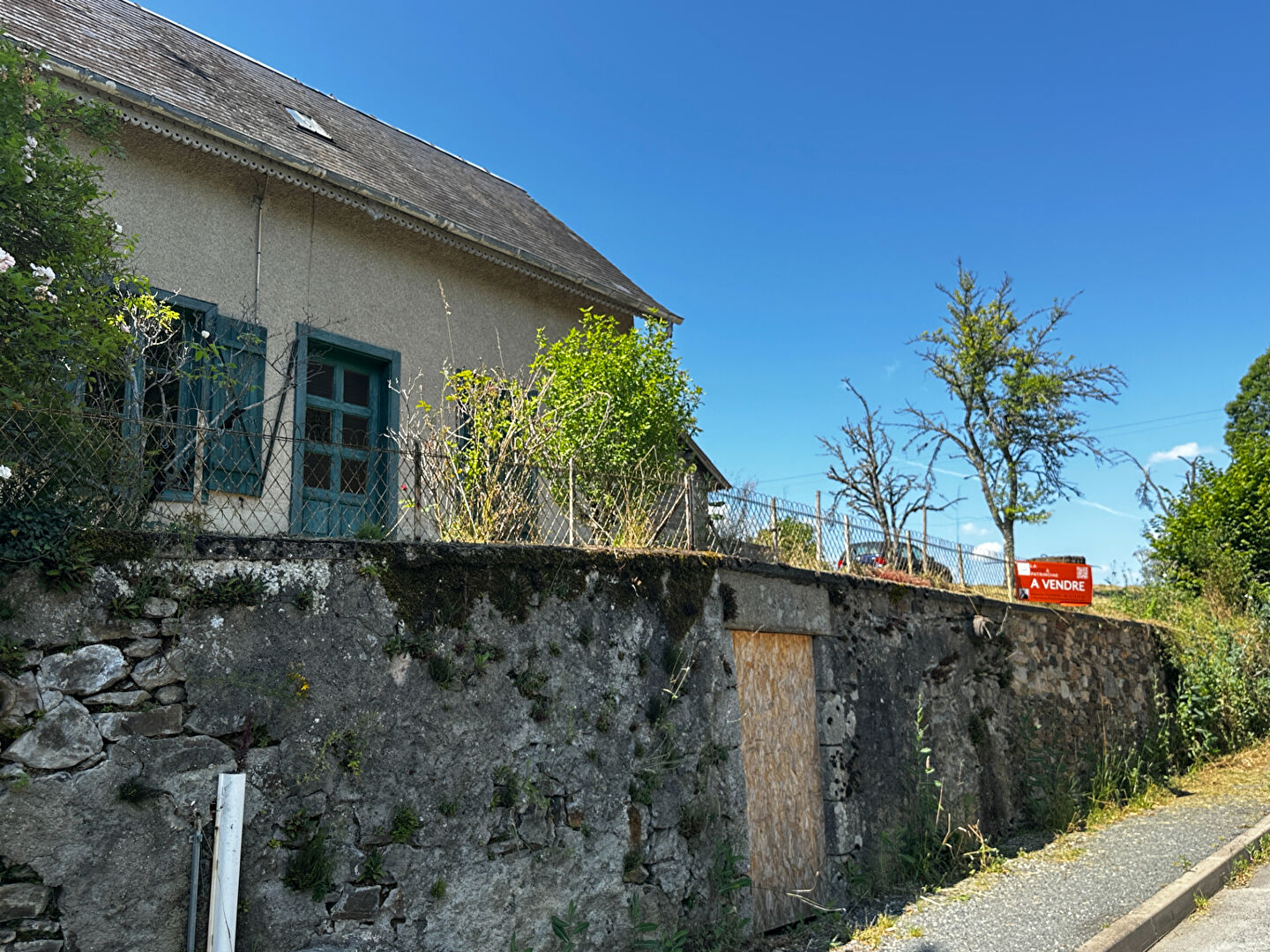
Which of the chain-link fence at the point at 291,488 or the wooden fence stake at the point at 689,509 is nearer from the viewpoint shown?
the chain-link fence at the point at 291,488

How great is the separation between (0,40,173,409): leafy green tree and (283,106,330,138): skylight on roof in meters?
4.87

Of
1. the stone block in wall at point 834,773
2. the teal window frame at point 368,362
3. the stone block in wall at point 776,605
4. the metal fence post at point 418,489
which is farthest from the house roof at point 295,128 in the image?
the stone block in wall at point 834,773

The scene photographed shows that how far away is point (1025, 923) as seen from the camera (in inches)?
236

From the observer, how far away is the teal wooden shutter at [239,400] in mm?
6805

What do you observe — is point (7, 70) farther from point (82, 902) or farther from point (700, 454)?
point (700, 454)

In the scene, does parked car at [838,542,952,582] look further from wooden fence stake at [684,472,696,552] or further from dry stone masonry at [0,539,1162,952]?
wooden fence stake at [684,472,696,552]

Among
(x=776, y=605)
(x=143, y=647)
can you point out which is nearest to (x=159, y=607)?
(x=143, y=647)

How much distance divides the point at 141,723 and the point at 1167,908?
635 centimetres

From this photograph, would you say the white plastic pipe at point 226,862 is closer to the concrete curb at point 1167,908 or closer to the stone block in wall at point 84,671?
the stone block in wall at point 84,671

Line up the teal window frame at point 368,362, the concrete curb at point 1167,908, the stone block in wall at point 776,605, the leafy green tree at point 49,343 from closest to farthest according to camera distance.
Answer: the leafy green tree at point 49,343 < the concrete curb at point 1167,908 < the stone block in wall at point 776,605 < the teal window frame at point 368,362

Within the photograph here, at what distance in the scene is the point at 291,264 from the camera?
319 inches

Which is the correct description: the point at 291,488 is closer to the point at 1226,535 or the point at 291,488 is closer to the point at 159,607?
the point at 159,607

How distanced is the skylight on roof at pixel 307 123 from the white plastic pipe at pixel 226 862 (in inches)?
288

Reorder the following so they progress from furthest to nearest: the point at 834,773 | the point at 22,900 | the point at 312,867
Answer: the point at 834,773
the point at 312,867
the point at 22,900
